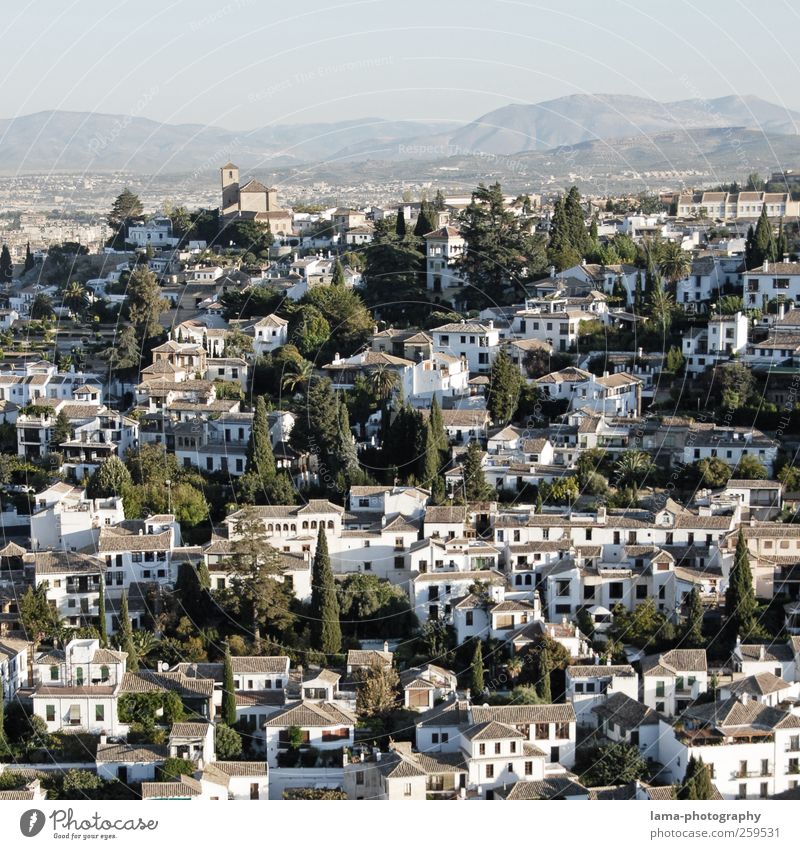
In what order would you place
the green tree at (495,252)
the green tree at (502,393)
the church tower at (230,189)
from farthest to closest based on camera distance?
the church tower at (230,189) → the green tree at (495,252) → the green tree at (502,393)

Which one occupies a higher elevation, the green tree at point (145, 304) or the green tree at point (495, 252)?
the green tree at point (495, 252)

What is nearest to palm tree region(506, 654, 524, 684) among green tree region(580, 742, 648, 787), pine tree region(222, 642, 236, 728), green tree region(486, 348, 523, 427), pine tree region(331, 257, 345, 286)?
green tree region(580, 742, 648, 787)

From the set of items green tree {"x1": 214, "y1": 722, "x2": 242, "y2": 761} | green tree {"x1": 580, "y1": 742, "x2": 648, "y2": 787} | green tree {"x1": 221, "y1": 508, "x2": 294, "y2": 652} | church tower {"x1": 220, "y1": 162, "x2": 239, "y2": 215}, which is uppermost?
church tower {"x1": 220, "y1": 162, "x2": 239, "y2": 215}

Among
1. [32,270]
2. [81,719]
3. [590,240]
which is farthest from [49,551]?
[32,270]

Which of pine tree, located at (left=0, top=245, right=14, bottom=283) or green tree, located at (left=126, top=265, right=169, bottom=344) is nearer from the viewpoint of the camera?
green tree, located at (left=126, top=265, right=169, bottom=344)

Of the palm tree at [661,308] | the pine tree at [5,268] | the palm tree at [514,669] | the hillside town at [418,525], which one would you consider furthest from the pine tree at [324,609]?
the pine tree at [5,268]

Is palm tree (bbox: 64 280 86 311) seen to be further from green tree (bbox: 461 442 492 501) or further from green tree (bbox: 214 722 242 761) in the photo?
green tree (bbox: 214 722 242 761)

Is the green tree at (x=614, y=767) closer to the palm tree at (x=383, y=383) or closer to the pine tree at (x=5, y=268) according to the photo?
the palm tree at (x=383, y=383)

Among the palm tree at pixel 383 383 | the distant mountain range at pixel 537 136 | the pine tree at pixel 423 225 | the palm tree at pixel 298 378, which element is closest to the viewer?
the palm tree at pixel 383 383
